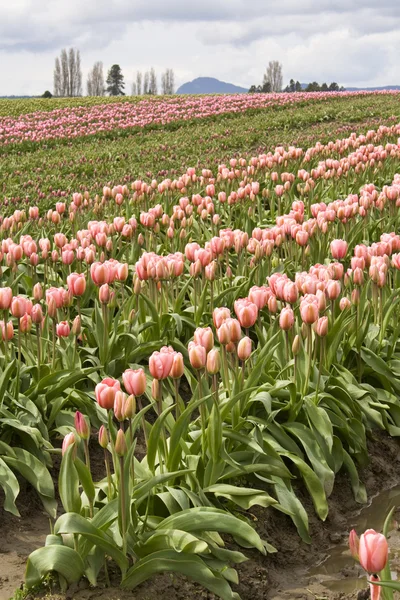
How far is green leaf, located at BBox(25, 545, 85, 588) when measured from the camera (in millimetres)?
3174

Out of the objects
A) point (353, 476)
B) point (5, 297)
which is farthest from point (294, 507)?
point (5, 297)

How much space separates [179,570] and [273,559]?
733mm

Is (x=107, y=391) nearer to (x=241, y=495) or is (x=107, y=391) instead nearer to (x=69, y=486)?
(x=69, y=486)

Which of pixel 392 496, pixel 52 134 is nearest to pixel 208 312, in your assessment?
pixel 392 496

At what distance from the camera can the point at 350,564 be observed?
380 cm

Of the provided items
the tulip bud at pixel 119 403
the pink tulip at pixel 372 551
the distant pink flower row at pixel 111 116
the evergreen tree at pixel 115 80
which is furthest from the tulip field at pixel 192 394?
the evergreen tree at pixel 115 80

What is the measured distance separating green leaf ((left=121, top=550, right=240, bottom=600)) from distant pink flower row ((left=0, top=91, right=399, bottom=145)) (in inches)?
782

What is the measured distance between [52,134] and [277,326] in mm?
19233

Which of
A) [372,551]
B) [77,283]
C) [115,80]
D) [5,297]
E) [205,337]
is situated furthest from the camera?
[115,80]

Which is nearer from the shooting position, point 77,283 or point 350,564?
point 350,564

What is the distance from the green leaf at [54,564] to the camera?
317 cm

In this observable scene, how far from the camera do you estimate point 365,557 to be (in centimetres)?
198

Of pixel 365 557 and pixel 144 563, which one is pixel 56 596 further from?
pixel 365 557

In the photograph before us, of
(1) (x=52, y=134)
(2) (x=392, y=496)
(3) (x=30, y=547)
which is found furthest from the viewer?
(1) (x=52, y=134)
